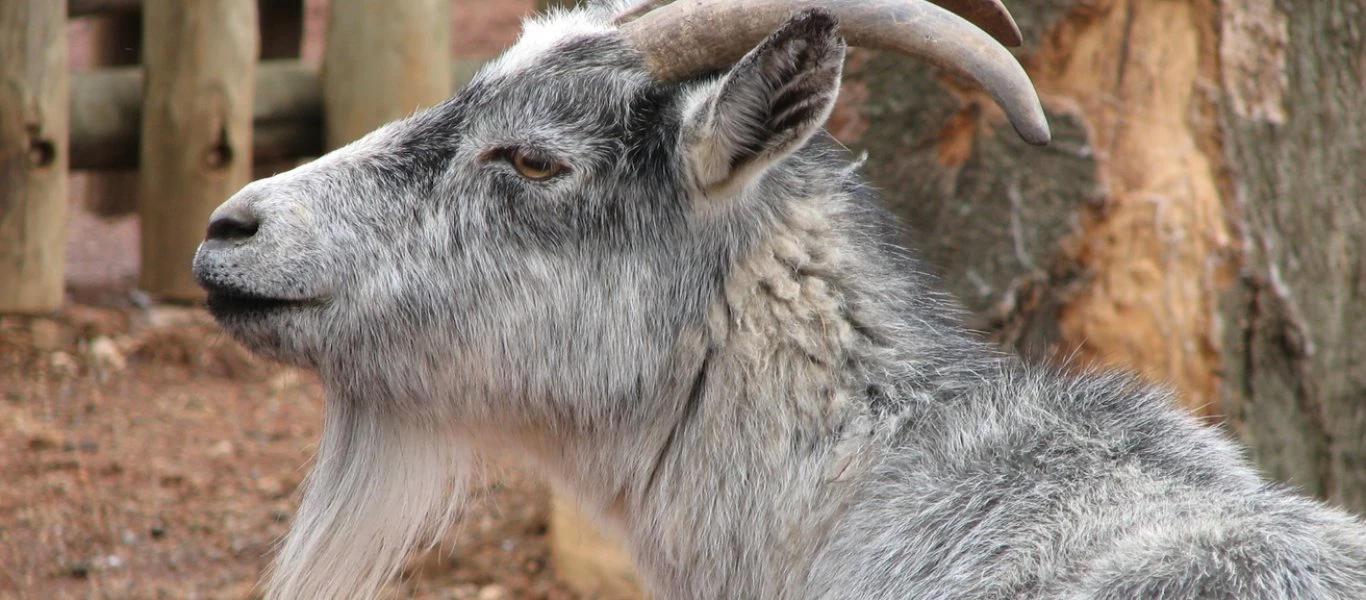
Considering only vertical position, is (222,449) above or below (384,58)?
below

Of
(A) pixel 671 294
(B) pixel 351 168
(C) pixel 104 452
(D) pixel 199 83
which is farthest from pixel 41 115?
(A) pixel 671 294

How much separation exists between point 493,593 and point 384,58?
3333mm

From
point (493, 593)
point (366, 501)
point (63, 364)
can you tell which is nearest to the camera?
point (366, 501)

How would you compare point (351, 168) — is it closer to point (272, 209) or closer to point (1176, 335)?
point (272, 209)

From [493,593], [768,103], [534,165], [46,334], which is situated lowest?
[46,334]

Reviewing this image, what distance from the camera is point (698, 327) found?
2.94 meters

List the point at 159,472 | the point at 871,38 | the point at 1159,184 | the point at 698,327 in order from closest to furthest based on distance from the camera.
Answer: the point at 871,38 < the point at 698,327 < the point at 1159,184 < the point at 159,472

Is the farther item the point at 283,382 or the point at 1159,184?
the point at 283,382

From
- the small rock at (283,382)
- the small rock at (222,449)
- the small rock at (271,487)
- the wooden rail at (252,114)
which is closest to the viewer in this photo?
the small rock at (271,487)

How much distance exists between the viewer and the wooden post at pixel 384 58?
23.8 ft

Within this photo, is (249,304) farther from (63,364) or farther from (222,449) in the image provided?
(63,364)

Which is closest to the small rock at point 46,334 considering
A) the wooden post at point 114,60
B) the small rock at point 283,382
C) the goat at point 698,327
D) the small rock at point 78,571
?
the small rock at point 283,382

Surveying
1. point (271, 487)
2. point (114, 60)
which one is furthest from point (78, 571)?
point (114, 60)

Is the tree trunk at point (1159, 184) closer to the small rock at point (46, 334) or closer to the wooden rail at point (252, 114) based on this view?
the wooden rail at point (252, 114)
